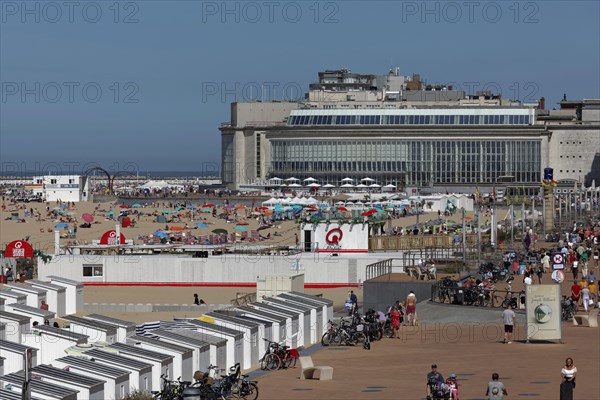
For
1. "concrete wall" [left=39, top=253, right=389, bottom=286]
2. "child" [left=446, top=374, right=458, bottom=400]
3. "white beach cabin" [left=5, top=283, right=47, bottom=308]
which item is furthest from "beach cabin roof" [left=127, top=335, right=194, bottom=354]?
"concrete wall" [left=39, top=253, right=389, bottom=286]

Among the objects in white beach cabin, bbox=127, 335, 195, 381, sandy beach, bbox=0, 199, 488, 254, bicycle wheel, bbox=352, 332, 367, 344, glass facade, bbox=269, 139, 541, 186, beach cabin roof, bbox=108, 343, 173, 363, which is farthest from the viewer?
glass facade, bbox=269, 139, 541, 186

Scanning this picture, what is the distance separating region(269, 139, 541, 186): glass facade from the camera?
139 m

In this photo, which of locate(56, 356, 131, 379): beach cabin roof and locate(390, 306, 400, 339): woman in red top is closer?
locate(56, 356, 131, 379): beach cabin roof

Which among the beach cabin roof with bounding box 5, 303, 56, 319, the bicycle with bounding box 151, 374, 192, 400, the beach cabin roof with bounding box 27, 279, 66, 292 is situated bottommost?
the bicycle with bounding box 151, 374, 192, 400

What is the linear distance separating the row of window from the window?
92476 millimetres

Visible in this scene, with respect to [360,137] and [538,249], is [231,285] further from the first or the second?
[360,137]

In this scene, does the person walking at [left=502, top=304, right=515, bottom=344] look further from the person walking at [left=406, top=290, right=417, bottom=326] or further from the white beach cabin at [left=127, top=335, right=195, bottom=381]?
the white beach cabin at [left=127, top=335, right=195, bottom=381]

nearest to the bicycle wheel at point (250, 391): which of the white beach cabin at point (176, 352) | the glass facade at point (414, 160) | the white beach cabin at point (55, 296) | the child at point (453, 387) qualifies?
the white beach cabin at point (176, 352)

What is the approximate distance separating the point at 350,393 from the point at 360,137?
11736cm

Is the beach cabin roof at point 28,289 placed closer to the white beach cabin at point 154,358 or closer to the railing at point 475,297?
the railing at point 475,297

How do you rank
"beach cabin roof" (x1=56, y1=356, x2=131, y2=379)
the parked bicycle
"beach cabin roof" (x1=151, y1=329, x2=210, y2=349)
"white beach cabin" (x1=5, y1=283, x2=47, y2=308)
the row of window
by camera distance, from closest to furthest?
"beach cabin roof" (x1=56, y1=356, x2=131, y2=379), "beach cabin roof" (x1=151, y1=329, x2=210, y2=349), the parked bicycle, "white beach cabin" (x1=5, y1=283, x2=47, y2=308), the row of window

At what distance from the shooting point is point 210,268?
4888 centimetres

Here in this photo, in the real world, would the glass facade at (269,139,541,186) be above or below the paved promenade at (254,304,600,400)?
above

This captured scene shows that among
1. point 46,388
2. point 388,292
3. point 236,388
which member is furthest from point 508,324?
point 46,388
